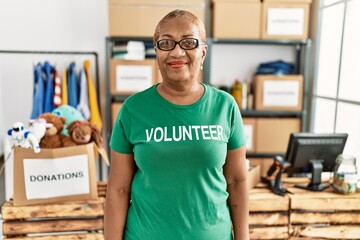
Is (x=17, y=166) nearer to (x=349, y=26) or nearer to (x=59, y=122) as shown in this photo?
(x=59, y=122)

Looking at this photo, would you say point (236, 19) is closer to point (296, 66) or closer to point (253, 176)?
point (296, 66)

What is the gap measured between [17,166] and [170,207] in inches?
40.2

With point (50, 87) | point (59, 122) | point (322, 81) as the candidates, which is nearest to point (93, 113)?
point (50, 87)

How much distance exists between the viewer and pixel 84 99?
9.78ft

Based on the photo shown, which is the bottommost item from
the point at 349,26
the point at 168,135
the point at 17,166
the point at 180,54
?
the point at 17,166

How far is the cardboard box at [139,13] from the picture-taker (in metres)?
2.85

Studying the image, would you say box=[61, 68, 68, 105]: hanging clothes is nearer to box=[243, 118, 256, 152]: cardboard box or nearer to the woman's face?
box=[243, 118, 256, 152]: cardboard box

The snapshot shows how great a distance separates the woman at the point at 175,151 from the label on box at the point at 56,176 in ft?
2.33

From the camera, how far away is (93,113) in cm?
301

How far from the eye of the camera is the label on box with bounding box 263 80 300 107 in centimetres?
304

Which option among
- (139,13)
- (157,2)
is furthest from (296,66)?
(139,13)

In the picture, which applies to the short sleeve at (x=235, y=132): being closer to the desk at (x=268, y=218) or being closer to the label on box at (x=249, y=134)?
the desk at (x=268, y=218)

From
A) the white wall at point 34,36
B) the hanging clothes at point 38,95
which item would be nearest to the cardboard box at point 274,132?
the white wall at point 34,36

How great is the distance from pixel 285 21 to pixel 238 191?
222 cm
